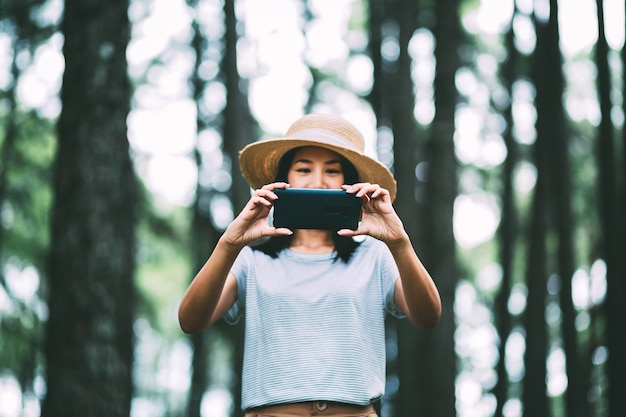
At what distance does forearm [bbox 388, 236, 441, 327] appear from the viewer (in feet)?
9.49

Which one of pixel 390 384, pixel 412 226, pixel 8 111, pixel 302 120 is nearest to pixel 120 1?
pixel 302 120

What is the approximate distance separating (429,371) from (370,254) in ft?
19.3

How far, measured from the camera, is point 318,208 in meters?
2.93

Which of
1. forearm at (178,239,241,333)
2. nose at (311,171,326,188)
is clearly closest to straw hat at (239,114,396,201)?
nose at (311,171,326,188)

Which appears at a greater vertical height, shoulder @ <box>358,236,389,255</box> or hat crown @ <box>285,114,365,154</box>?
hat crown @ <box>285,114,365,154</box>

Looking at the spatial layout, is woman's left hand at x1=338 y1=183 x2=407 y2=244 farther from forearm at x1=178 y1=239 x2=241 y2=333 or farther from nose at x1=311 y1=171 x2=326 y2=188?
forearm at x1=178 y1=239 x2=241 y2=333

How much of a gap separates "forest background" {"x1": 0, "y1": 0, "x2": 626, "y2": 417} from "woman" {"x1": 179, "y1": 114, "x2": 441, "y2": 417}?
225 centimetres

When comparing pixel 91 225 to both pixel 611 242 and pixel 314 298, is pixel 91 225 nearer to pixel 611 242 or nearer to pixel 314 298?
pixel 314 298

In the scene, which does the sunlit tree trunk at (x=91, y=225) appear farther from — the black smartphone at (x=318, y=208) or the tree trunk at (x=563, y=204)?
the tree trunk at (x=563, y=204)

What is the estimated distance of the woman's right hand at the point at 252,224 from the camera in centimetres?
286

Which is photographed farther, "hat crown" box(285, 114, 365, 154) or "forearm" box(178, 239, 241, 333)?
"hat crown" box(285, 114, 365, 154)

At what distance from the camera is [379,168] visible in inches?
134

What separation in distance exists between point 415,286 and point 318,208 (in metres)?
0.49

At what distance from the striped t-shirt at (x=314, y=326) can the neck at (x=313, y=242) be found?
66 mm
